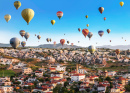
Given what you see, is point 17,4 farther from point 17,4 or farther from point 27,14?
point 27,14

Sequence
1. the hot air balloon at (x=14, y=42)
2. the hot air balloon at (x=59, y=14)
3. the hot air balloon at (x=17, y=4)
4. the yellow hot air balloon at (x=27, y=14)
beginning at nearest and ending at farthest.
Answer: the yellow hot air balloon at (x=27, y=14) → the hot air balloon at (x=14, y=42) → the hot air balloon at (x=17, y=4) → the hot air balloon at (x=59, y=14)

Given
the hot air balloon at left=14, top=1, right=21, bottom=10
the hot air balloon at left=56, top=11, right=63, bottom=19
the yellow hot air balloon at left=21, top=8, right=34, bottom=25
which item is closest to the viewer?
the yellow hot air balloon at left=21, top=8, right=34, bottom=25

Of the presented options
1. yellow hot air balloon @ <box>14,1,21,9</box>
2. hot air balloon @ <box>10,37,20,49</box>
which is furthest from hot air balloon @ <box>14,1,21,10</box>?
hot air balloon @ <box>10,37,20,49</box>

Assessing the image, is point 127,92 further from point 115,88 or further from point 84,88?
point 84,88

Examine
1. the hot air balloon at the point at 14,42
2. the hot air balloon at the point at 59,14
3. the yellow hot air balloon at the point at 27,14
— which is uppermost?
the hot air balloon at the point at 59,14

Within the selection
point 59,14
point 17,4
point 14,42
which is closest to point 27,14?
point 14,42

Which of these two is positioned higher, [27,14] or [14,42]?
[27,14]

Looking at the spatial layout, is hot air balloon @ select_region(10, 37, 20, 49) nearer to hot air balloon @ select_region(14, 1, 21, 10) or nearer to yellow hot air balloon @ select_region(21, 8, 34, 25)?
hot air balloon @ select_region(14, 1, 21, 10)

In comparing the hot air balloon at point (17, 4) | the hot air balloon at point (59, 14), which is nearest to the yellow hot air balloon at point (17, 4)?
the hot air balloon at point (17, 4)

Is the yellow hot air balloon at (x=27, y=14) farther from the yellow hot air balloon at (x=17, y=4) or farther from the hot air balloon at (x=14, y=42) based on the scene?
the yellow hot air balloon at (x=17, y=4)
